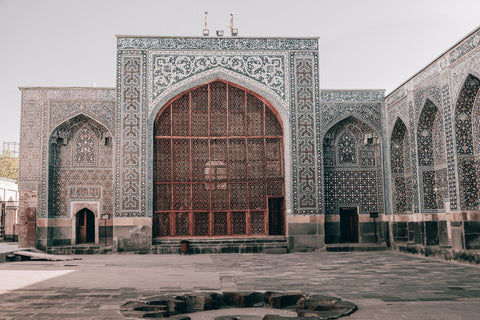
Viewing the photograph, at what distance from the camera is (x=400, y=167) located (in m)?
14.7

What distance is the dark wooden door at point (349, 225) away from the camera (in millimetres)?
15109

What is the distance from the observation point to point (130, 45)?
14.6 m

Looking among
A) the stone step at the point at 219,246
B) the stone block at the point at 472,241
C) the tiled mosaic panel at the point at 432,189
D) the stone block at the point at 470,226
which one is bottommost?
the stone step at the point at 219,246

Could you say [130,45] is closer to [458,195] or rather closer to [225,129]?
[225,129]

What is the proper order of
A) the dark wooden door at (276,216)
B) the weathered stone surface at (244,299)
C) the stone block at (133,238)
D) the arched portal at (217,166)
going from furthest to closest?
the dark wooden door at (276,216), the arched portal at (217,166), the stone block at (133,238), the weathered stone surface at (244,299)

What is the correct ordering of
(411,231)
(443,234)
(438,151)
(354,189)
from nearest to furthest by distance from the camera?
1. (443,234)
2. (438,151)
3. (411,231)
4. (354,189)

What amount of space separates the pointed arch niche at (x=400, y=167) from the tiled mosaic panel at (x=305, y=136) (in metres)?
2.35

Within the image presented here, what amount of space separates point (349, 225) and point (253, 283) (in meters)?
8.27

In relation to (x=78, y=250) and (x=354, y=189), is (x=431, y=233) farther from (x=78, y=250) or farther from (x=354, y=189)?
(x=78, y=250)

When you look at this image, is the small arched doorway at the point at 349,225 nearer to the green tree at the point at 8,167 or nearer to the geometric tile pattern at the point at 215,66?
the geometric tile pattern at the point at 215,66

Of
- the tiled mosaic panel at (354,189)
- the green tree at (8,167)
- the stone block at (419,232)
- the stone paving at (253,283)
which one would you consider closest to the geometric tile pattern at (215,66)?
the tiled mosaic panel at (354,189)

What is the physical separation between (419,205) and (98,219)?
9.25 m

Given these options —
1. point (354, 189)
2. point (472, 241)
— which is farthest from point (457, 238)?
point (354, 189)

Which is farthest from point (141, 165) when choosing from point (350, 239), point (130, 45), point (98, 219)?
point (350, 239)
